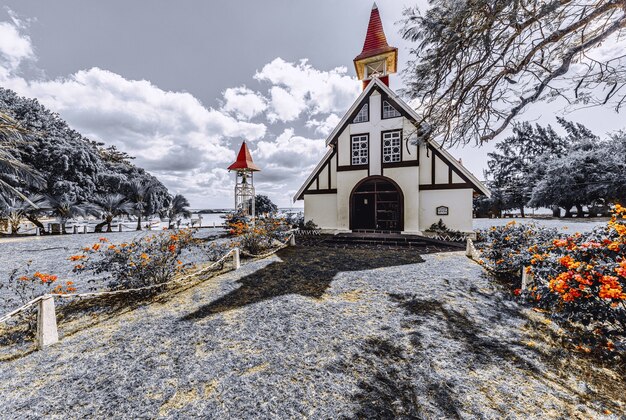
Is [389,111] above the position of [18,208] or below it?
above

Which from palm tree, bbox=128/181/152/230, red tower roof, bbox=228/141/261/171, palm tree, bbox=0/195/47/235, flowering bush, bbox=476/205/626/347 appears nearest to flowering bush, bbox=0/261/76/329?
flowering bush, bbox=476/205/626/347

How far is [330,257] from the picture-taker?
9328 mm

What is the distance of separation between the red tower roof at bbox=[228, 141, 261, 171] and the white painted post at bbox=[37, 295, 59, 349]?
13.7m

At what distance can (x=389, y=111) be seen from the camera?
1437cm

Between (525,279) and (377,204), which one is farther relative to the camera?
(377,204)

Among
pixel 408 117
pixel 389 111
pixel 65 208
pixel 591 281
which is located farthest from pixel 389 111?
pixel 65 208

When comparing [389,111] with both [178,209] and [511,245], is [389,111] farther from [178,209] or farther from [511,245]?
[178,209]

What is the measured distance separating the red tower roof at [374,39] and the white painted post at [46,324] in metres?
18.8

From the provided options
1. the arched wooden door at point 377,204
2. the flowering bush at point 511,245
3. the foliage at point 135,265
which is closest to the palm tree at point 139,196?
the foliage at point 135,265

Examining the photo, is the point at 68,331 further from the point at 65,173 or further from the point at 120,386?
the point at 65,173

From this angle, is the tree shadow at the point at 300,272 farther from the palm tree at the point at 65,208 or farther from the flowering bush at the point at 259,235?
the palm tree at the point at 65,208

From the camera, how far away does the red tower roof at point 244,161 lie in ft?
54.9

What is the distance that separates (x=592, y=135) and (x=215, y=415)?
174 feet

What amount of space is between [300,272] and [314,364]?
4149 millimetres
